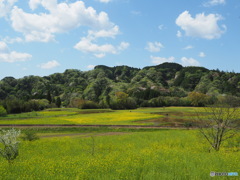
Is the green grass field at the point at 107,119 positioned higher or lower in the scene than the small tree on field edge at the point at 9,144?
lower

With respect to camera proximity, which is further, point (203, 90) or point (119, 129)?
A: point (203, 90)

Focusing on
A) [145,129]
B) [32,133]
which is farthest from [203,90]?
→ [32,133]

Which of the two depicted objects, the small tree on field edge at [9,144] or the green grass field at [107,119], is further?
the green grass field at [107,119]

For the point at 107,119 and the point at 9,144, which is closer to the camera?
the point at 9,144

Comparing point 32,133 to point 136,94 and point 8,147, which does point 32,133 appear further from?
point 136,94

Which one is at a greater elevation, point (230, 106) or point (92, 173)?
point (230, 106)

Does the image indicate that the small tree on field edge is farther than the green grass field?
No

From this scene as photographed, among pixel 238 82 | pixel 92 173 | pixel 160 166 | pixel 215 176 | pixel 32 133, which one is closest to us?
pixel 215 176

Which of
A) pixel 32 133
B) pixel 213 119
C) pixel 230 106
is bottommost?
pixel 32 133

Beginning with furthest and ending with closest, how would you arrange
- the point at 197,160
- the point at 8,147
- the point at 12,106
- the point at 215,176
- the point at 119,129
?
the point at 12,106
the point at 119,129
the point at 8,147
the point at 197,160
the point at 215,176

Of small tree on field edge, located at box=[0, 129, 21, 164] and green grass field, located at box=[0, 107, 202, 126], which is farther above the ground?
small tree on field edge, located at box=[0, 129, 21, 164]

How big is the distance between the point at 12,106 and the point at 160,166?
101m

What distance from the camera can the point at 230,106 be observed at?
19.4 m

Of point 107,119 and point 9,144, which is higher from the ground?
point 9,144
